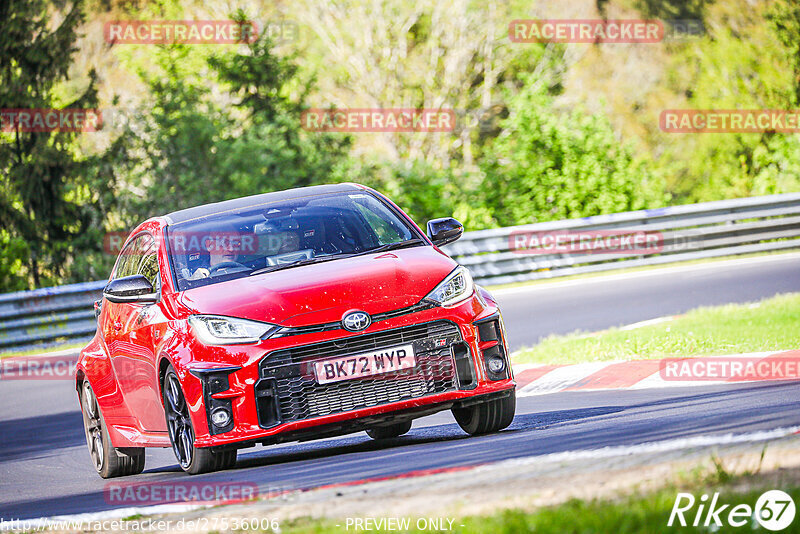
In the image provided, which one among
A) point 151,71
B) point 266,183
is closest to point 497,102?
point 151,71

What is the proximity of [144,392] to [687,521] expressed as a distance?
4673 mm

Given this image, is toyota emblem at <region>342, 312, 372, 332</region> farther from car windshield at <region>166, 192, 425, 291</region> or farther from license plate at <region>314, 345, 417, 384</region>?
car windshield at <region>166, 192, 425, 291</region>

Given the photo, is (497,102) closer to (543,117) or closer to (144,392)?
(543,117)

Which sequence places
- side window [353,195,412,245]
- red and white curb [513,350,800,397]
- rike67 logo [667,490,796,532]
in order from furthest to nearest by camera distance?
red and white curb [513,350,800,397] → side window [353,195,412,245] → rike67 logo [667,490,796,532]

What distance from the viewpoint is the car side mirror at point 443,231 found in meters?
8.43

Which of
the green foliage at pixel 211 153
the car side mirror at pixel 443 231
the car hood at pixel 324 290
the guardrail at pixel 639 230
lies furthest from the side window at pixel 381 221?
the green foliage at pixel 211 153

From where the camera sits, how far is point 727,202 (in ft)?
67.3

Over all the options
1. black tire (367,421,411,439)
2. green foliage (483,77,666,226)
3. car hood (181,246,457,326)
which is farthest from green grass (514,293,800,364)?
green foliage (483,77,666,226)

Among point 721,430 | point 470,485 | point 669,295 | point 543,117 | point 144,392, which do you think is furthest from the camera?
point 543,117

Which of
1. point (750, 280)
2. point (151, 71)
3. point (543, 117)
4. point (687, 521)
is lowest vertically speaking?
point (750, 280)

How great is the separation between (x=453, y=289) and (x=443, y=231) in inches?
43.0

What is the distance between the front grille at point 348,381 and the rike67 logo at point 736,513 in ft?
9.90

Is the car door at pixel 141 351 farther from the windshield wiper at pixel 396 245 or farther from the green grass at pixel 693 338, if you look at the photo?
the green grass at pixel 693 338

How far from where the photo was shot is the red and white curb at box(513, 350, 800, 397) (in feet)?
32.0
